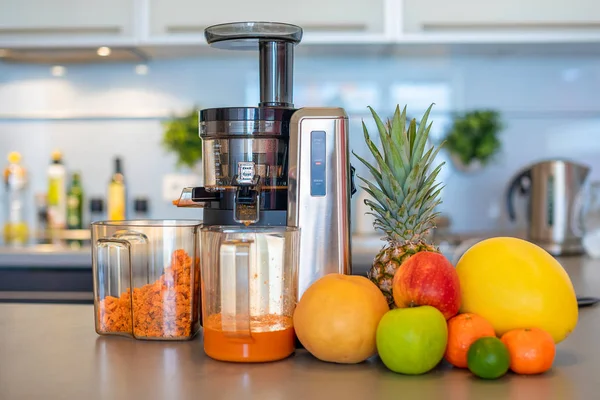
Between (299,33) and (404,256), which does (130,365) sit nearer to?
(404,256)

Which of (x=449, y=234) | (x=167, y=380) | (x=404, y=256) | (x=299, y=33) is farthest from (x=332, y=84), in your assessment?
(x=167, y=380)

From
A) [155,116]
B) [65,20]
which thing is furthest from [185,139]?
[65,20]

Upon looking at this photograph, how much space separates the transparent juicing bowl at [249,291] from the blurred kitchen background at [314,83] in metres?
1.76

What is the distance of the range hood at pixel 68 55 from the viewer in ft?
9.52

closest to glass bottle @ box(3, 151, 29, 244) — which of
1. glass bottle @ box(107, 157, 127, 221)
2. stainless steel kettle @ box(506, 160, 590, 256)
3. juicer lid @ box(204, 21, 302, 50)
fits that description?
glass bottle @ box(107, 157, 127, 221)

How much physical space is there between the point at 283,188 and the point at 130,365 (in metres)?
0.33

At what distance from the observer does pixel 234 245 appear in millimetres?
851

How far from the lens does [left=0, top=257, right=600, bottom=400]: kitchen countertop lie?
0.77m

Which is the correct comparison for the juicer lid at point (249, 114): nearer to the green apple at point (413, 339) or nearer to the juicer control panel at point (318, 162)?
the juicer control panel at point (318, 162)

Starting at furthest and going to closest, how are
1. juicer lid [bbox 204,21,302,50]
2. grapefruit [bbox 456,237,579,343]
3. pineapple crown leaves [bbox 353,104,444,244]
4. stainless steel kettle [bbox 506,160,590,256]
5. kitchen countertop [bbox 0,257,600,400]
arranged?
stainless steel kettle [bbox 506,160,590,256] < juicer lid [bbox 204,21,302,50] < pineapple crown leaves [bbox 353,104,444,244] < grapefruit [bbox 456,237,579,343] < kitchen countertop [bbox 0,257,600,400]

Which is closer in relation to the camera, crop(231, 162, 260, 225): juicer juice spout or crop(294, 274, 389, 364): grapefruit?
crop(294, 274, 389, 364): grapefruit

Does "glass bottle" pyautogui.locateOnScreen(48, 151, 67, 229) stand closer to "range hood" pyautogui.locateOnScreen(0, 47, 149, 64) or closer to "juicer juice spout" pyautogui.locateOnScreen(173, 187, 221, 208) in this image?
"range hood" pyautogui.locateOnScreen(0, 47, 149, 64)

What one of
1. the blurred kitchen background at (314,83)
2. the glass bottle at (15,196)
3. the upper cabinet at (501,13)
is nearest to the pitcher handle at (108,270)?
the blurred kitchen background at (314,83)

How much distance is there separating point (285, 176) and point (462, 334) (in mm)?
343
